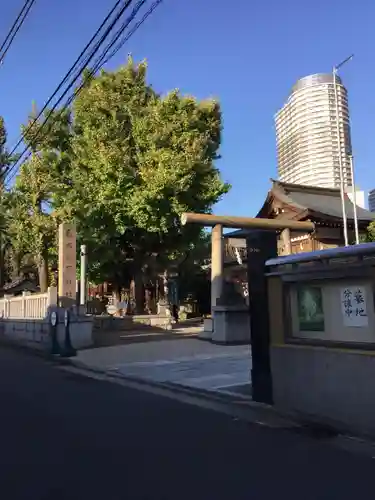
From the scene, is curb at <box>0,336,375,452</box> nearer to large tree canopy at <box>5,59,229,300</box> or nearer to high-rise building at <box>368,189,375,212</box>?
large tree canopy at <box>5,59,229,300</box>

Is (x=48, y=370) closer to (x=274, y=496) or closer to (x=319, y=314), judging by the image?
(x=319, y=314)

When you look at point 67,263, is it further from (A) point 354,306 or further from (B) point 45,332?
(A) point 354,306

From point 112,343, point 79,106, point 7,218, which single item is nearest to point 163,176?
point 79,106

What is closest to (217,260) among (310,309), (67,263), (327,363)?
(67,263)

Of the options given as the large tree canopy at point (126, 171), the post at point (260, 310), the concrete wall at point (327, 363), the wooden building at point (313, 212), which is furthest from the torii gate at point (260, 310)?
the wooden building at point (313, 212)

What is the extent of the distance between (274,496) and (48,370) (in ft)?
36.0

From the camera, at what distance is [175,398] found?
9.71m

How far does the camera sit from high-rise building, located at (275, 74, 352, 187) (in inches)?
1334

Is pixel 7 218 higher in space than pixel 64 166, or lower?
lower

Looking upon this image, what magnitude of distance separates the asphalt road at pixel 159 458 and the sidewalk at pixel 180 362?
248 centimetres

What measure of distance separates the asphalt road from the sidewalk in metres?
2.48

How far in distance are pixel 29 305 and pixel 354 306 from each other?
19.4 meters

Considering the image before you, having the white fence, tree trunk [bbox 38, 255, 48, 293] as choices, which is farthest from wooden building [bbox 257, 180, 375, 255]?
tree trunk [bbox 38, 255, 48, 293]

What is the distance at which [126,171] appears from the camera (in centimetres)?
2772
